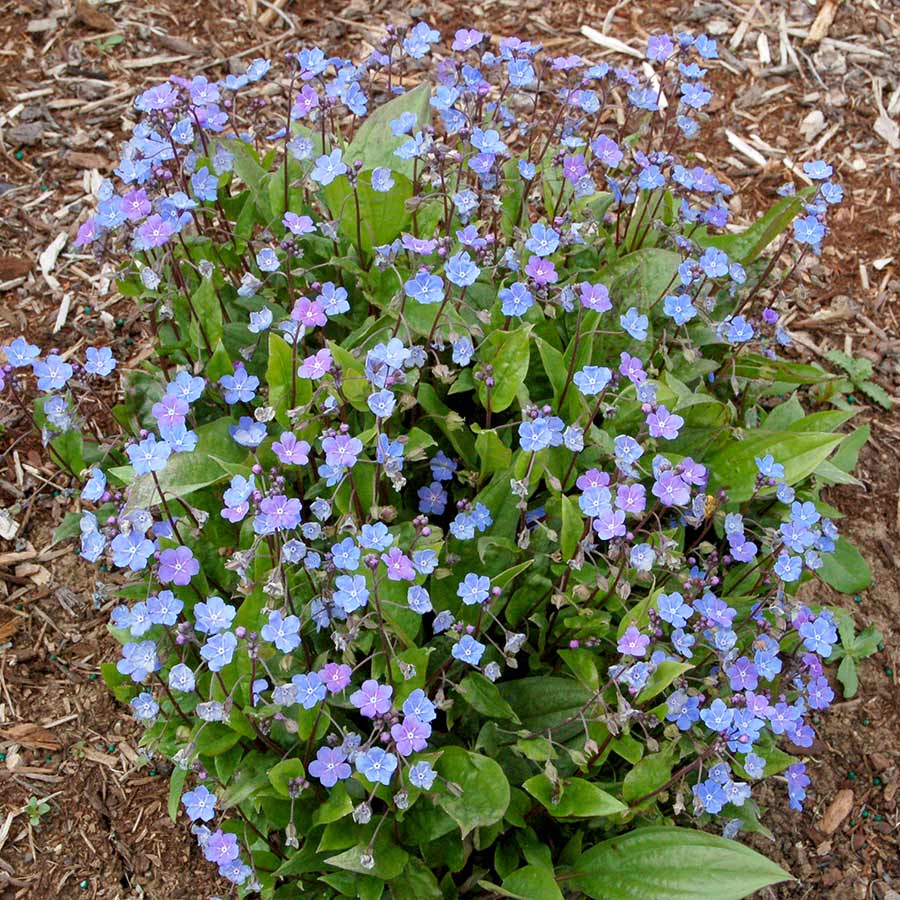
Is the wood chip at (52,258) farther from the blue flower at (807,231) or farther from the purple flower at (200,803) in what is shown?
the blue flower at (807,231)

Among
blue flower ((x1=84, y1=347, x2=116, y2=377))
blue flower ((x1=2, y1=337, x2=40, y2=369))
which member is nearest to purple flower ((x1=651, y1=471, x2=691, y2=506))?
blue flower ((x1=84, y1=347, x2=116, y2=377))

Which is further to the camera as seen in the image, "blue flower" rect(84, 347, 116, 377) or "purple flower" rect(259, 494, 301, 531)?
"blue flower" rect(84, 347, 116, 377)

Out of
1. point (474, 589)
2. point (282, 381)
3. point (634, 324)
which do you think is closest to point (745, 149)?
point (634, 324)

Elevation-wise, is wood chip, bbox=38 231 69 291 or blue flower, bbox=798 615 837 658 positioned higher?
blue flower, bbox=798 615 837 658

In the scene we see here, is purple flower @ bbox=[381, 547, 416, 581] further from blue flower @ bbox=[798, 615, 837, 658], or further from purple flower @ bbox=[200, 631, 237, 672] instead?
blue flower @ bbox=[798, 615, 837, 658]

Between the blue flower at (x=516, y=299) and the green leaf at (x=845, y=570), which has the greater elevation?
the blue flower at (x=516, y=299)

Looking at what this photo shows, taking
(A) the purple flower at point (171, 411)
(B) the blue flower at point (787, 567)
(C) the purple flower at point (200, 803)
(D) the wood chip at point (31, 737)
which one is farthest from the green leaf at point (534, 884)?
(D) the wood chip at point (31, 737)

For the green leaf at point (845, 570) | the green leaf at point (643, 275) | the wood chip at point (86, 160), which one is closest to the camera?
the green leaf at point (643, 275)

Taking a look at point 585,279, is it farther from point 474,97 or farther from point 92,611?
point 92,611
